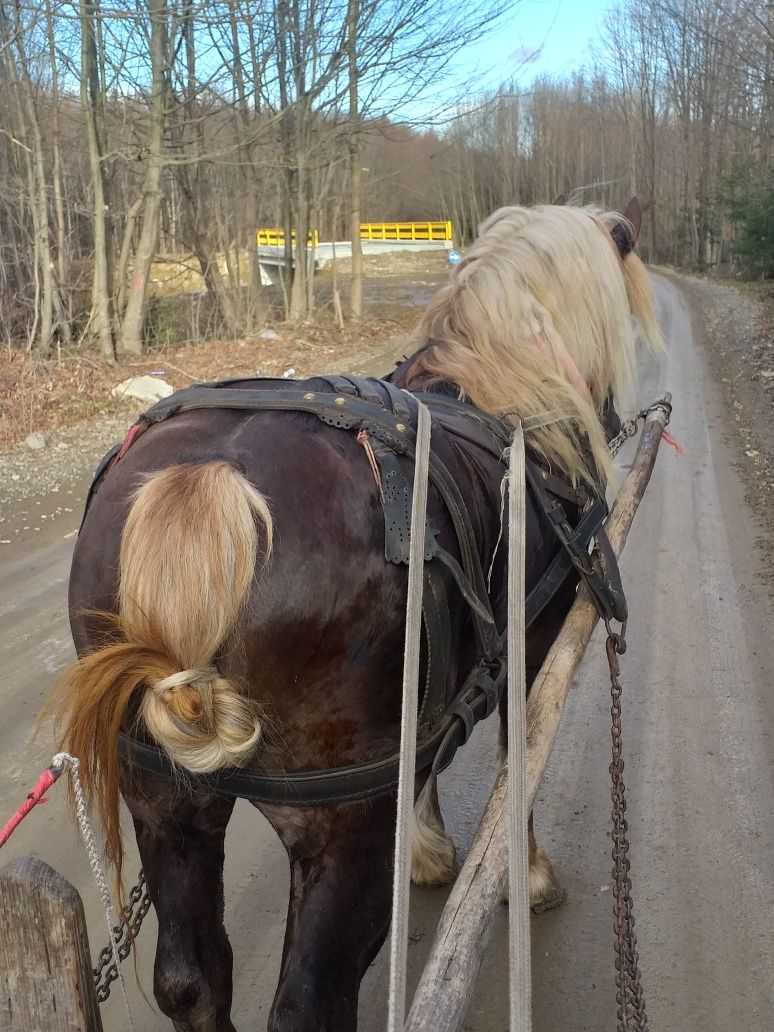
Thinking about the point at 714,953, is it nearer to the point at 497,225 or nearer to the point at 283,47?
the point at 497,225

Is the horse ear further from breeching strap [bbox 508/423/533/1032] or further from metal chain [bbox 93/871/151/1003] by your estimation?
metal chain [bbox 93/871/151/1003]

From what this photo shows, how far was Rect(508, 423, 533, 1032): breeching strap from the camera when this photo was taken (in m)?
1.24

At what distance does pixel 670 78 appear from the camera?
43469 mm

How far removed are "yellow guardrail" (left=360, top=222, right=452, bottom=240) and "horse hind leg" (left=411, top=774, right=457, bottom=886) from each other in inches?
1658

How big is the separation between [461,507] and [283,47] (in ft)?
52.5

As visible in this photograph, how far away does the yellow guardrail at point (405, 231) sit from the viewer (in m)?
43.4

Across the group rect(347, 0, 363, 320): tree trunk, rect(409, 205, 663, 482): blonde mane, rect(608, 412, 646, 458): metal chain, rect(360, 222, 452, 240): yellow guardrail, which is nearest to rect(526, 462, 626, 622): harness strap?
rect(409, 205, 663, 482): blonde mane

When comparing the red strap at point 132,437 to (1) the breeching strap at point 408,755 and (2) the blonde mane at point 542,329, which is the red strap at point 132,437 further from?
(2) the blonde mane at point 542,329

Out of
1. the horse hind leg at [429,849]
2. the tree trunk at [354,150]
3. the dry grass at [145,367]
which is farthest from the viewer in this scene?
the tree trunk at [354,150]

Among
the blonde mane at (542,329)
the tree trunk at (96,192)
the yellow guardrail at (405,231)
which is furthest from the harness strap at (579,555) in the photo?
the yellow guardrail at (405,231)

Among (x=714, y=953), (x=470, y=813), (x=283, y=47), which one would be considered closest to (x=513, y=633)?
(x=714, y=953)

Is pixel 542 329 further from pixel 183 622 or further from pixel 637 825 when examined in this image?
pixel 637 825

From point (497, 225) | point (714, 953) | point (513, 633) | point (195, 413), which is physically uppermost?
point (497, 225)

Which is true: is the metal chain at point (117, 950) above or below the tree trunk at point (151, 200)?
below
